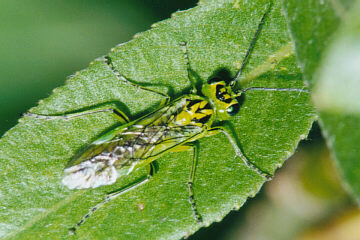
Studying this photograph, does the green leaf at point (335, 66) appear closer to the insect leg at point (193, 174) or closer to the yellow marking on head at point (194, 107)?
the insect leg at point (193, 174)

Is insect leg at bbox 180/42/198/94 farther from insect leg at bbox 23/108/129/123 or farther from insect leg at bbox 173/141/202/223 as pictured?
insect leg at bbox 23/108/129/123

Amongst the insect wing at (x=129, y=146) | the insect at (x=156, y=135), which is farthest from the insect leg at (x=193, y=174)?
the insect wing at (x=129, y=146)

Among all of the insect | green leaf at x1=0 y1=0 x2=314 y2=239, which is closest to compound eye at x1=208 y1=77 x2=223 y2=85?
the insect

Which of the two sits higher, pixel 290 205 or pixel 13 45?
pixel 13 45

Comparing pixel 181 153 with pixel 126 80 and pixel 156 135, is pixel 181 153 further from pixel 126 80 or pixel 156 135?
pixel 126 80

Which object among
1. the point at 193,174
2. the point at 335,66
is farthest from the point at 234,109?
the point at 335,66

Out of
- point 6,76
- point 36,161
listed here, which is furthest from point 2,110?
point 36,161

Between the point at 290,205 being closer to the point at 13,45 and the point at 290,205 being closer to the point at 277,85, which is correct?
the point at 277,85
